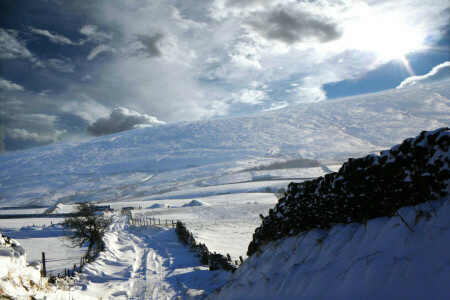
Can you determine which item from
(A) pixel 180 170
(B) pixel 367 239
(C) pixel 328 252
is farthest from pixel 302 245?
(A) pixel 180 170

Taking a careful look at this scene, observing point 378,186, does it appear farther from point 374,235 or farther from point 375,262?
point 375,262

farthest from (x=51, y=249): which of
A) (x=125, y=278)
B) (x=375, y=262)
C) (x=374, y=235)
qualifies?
(x=375, y=262)

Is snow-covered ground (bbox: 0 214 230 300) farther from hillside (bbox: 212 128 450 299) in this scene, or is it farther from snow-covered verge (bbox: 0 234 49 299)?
hillside (bbox: 212 128 450 299)

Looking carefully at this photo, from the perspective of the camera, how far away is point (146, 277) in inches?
584

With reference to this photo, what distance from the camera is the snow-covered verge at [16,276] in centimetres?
534

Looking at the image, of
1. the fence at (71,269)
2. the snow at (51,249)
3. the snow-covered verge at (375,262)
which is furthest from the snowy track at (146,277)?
the snow-covered verge at (375,262)

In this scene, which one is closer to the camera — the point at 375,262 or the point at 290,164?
the point at 375,262

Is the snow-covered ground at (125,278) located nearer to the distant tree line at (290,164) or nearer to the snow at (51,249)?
the snow at (51,249)

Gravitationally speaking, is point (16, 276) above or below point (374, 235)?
below

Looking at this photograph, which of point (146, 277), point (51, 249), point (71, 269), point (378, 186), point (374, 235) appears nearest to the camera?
point (374, 235)

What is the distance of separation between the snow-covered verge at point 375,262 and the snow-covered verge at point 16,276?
15.6ft

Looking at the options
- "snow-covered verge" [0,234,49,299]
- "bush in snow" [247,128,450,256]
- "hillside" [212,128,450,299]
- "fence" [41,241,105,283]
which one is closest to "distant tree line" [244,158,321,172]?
"fence" [41,241,105,283]

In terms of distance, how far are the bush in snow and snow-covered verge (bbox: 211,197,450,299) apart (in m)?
0.25

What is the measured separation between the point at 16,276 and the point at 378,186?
7.57m
